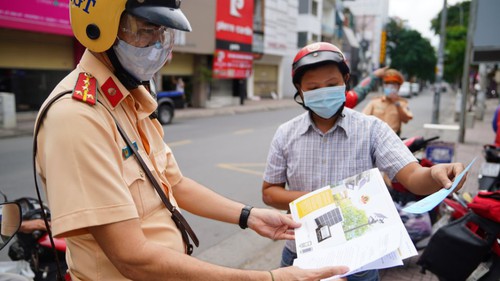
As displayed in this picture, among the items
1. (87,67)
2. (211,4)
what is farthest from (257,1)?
(87,67)

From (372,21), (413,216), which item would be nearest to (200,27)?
(413,216)

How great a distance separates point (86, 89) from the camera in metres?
1.22

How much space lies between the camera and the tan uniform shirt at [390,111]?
5.68 meters

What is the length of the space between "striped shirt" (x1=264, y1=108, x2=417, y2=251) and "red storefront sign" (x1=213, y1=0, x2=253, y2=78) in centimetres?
1969

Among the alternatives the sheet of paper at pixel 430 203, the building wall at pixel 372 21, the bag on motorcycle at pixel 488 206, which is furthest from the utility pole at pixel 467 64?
the building wall at pixel 372 21

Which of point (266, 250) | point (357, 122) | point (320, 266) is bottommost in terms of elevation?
point (266, 250)

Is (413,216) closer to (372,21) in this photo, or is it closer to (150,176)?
(150,176)

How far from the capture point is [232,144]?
10.4 meters

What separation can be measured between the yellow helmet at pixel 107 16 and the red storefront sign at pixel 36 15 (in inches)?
489

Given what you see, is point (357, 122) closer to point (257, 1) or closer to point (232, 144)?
point (232, 144)

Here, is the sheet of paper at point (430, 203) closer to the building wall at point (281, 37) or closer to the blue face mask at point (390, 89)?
the blue face mask at point (390, 89)

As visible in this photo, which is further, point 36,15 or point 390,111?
point 36,15

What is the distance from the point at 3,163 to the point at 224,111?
13.2m

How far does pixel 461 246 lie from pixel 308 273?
2.04 metres
